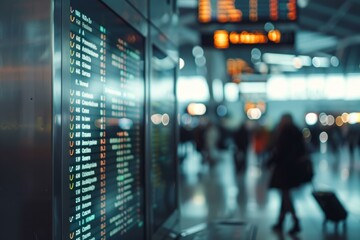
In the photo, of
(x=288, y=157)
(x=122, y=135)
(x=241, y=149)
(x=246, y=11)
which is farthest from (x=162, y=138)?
(x=241, y=149)

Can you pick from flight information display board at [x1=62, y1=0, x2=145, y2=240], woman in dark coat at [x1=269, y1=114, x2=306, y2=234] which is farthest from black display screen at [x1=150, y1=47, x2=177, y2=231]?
woman in dark coat at [x1=269, y1=114, x2=306, y2=234]

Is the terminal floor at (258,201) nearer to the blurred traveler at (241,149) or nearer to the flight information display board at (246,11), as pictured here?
the blurred traveler at (241,149)

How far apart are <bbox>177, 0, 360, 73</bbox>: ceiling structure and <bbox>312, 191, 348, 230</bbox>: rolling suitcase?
14.9 feet

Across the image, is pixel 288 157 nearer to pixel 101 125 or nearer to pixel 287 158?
pixel 287 158

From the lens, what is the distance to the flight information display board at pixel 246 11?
8500 millimetres

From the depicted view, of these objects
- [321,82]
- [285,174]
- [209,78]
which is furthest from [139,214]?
[321,82]

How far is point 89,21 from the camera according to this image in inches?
146

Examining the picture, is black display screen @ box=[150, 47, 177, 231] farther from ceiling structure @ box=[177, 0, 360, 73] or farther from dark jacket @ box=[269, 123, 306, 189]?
ceiling structure @ box=[177, 0, 360, 73]

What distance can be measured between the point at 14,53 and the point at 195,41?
25193 millimetres

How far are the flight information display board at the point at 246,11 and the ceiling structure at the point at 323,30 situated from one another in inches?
132

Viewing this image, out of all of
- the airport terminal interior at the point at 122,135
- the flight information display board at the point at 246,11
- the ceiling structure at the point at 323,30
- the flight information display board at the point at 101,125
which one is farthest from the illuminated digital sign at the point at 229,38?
the ceiling structure at the point at 323,30

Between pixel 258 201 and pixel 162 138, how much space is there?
517 centimetres

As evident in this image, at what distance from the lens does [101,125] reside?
3.94 meters

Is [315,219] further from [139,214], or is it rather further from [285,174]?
[139,214]
